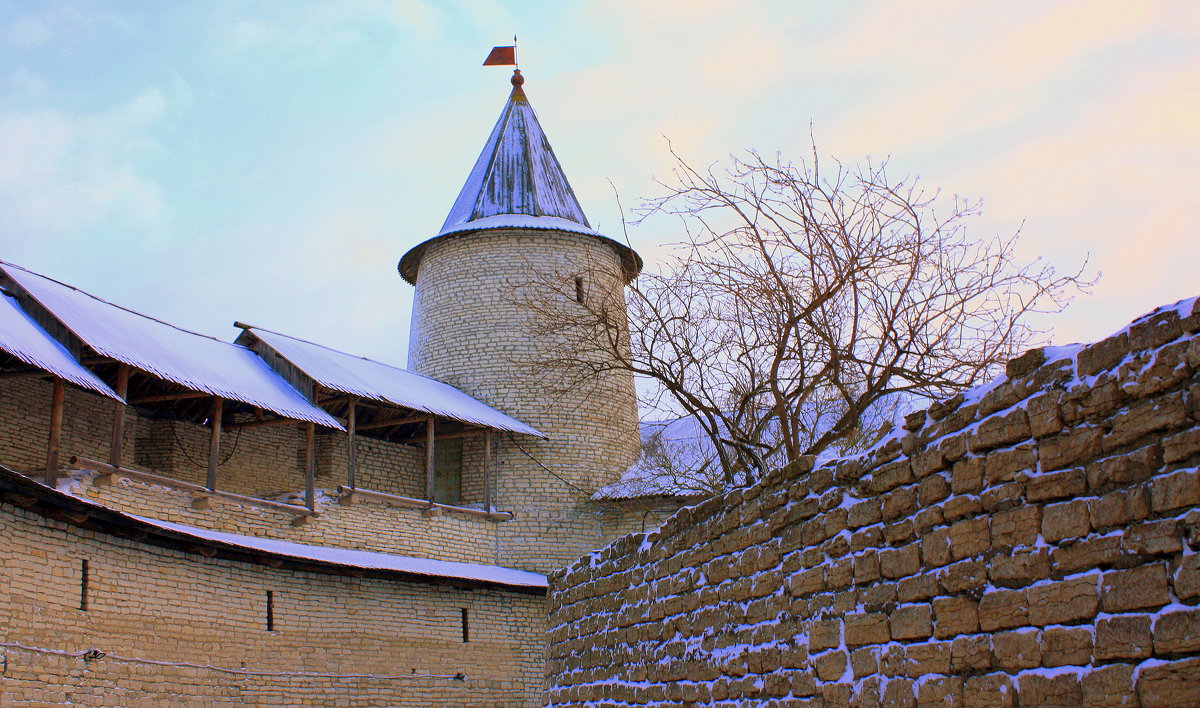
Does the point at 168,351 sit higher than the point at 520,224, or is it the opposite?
the point at 520,224

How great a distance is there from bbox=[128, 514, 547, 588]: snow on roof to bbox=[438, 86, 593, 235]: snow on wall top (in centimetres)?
621

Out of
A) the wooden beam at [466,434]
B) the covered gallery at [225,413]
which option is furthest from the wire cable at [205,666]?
the wooden beam at [466,434]

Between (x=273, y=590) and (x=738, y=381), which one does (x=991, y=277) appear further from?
(x=273, y=590)

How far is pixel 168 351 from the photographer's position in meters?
14.8

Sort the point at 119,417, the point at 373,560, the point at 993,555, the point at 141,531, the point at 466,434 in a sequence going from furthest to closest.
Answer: the point at 466,434, the point at 373,560, the point at 119,417, the point at 141,531, the point at 993,555

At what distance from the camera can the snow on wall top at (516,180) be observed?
20891 mm

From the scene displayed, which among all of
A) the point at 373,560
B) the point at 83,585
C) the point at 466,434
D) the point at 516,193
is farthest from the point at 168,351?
the point at 516,193

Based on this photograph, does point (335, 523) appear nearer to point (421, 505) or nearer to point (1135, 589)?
point (421, 505)

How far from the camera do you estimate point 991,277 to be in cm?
996

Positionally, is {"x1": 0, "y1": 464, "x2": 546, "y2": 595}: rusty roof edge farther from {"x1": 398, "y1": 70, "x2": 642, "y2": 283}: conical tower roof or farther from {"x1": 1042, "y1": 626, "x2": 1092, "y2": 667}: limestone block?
{"x1": 1042, "y1": 626, "x2": 1092, "y2": 667}: limestone block

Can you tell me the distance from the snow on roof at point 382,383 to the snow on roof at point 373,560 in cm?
212

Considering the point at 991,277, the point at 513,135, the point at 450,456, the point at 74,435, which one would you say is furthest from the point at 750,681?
the point at 513,135

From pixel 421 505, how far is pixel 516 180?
675 cm

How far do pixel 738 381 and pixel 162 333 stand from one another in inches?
325
